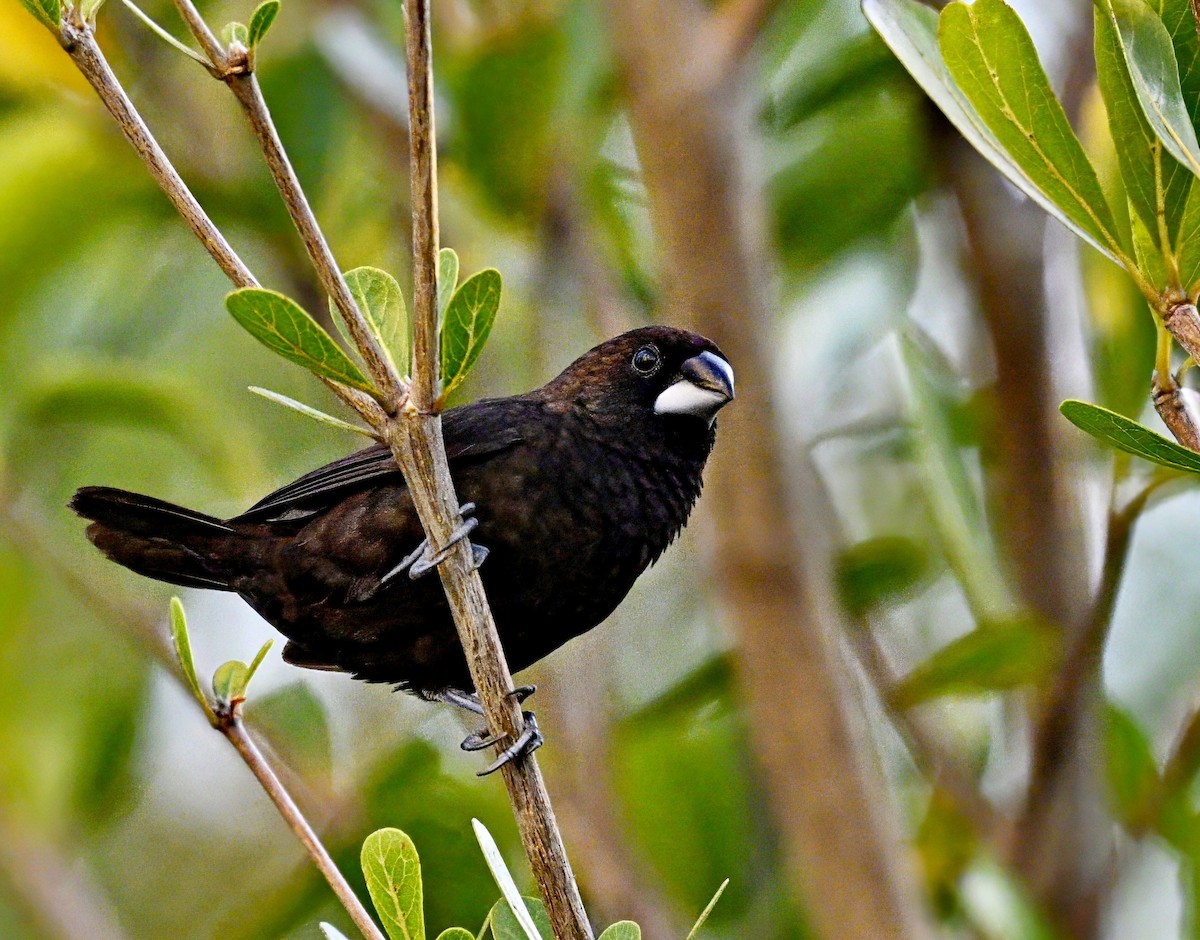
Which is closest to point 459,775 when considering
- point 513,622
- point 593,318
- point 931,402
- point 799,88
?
point 513,622

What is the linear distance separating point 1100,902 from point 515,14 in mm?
2418

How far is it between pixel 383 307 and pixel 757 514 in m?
1.34

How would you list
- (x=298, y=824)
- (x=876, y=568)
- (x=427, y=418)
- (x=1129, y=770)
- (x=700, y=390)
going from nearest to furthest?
(x=427, y=418) < (x=298, y=824) < (x=700, y=390) < (x=1129, y=770) < (x=876, y=568)

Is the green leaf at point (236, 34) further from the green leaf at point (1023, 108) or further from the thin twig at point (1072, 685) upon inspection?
the thin twig at point (1072, 685)

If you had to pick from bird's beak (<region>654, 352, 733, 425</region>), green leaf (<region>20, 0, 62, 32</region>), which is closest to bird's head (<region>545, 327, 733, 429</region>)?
bird's beak (<region>654, 352, 733, 425</region>)

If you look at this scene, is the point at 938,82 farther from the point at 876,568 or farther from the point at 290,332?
the point at 876,568

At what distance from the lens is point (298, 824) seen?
159 centimetres

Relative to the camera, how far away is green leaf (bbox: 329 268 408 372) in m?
1.50

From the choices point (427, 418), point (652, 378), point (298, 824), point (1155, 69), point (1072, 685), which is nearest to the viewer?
point (1155, 69)

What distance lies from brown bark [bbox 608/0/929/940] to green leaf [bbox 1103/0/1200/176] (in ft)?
4.78

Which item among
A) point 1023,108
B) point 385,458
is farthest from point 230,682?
point 1023,108

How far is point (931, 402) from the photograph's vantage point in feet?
9.48

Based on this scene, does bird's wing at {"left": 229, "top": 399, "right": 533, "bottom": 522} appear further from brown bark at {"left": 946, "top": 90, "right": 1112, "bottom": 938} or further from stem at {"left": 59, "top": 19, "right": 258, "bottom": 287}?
brown bark at {"left": 946, "top": 90, "right": 1112, "bottom": 938}

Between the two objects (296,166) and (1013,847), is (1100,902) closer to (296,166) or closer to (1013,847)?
(1013,847)
